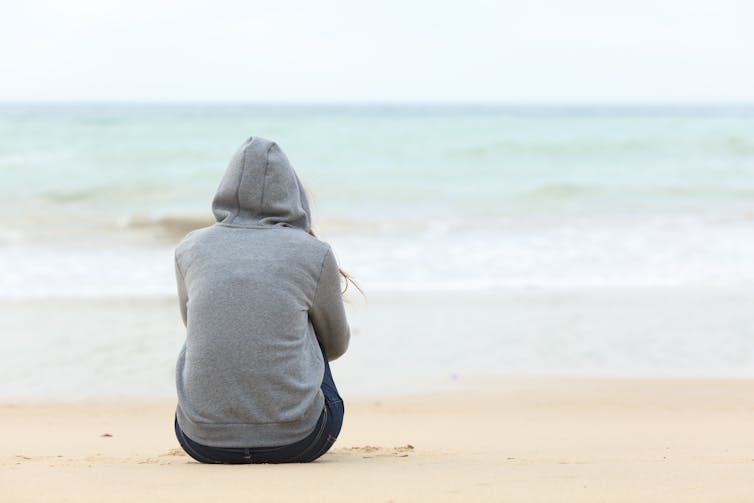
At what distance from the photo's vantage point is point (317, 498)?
2.36 meters

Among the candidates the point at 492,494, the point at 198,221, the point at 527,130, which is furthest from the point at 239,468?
the point at 527,130

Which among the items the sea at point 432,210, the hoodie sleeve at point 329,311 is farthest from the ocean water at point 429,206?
the hoodie sleeve at point 329,311

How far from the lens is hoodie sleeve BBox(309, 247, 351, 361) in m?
2.79

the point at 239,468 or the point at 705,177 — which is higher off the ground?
the point at 239,468

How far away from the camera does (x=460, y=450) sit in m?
3.72

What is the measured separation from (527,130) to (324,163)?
506 inches

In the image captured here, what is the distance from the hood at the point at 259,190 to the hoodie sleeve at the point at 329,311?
0.62 feet

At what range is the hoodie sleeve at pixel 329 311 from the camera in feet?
9.14

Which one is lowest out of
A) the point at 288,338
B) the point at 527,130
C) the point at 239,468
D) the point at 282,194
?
the point at 527,130

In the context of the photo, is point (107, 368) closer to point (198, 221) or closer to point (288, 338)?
point (288, 338)

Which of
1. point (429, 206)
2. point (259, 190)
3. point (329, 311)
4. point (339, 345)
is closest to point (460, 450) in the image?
point (339, 345)

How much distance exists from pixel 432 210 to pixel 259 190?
1208 centimetres

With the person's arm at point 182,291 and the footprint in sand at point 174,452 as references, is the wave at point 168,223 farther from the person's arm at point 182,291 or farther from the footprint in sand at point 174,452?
the person's arm at point 182,291

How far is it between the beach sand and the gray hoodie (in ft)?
0.52
